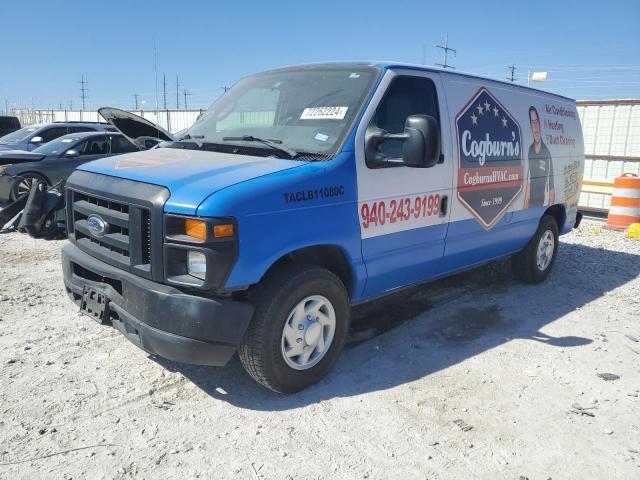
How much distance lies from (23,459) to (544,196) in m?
5.49

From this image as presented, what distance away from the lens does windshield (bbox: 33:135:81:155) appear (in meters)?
10.2

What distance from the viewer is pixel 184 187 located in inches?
119

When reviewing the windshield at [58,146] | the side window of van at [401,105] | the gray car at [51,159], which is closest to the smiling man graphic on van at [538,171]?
the side window of van at [401,105]

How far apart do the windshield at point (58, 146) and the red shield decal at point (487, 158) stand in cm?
849

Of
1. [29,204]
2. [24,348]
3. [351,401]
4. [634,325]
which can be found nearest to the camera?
[351,401]

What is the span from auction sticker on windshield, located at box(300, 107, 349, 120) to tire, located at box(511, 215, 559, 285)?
3.45 metres

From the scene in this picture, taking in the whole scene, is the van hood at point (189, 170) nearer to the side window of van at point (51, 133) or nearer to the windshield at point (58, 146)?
the windshield at point (58, 146)

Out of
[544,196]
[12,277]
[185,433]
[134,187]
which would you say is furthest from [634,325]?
[12,277]

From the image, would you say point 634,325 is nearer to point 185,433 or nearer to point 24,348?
point 185,433

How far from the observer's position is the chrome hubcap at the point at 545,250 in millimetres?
6285

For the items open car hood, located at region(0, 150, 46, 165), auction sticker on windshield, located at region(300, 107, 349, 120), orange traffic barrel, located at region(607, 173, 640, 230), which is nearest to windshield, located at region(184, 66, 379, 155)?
auction sticker on windshield, located at region(300, 107, 349, 120)

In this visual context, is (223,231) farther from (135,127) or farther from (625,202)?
(625,202)

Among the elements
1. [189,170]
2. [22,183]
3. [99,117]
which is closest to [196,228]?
[189,170]

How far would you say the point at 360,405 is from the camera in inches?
137
